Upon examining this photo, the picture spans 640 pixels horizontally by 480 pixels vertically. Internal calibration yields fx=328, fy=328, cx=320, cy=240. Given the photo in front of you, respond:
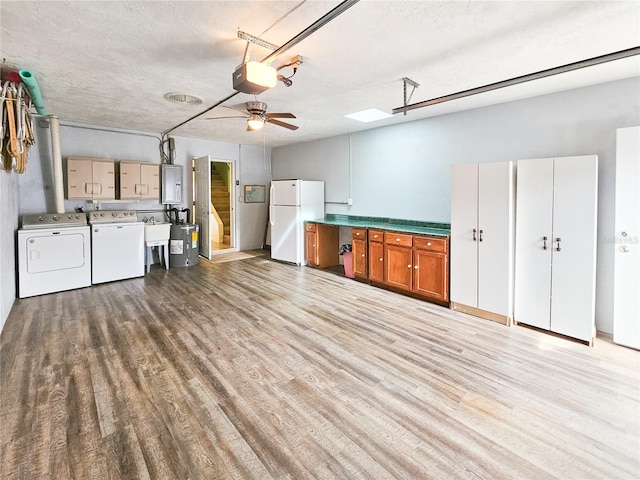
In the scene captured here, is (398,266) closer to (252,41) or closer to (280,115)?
(280,115)

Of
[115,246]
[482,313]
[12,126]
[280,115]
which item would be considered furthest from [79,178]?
[482,313]

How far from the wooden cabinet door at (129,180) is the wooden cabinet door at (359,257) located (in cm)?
419

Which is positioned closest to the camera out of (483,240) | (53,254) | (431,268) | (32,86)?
(32,86)

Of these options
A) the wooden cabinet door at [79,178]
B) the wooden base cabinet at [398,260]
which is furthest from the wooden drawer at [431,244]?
the wooden cabinet door at [79,178]

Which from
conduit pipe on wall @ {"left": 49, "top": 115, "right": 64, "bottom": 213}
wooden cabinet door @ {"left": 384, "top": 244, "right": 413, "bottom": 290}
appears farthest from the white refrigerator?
conduit pipe on wall @ {"left": 49, "top": 115, "right": 64, "bottom": 213}

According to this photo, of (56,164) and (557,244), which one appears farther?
(56,164)

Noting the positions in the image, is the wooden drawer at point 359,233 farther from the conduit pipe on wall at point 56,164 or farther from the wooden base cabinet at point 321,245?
the conduit pipe on wall at point 56,164

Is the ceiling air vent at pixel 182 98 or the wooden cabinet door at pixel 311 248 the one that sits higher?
the ceiling air vent at pixel 182 98

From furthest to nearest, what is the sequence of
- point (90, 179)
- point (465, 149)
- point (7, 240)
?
1. point (90, 179)
2. point (465, 149)
3. point (7, 240)

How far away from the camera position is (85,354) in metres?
3.02

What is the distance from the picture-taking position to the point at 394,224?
5.75 meters

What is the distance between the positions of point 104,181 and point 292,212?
3.41 meters

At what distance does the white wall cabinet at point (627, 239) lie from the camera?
3.12 metres

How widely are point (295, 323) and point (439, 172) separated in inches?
125
